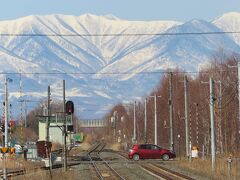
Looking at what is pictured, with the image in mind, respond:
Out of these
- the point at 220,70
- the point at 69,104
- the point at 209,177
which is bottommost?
the point at 209,177

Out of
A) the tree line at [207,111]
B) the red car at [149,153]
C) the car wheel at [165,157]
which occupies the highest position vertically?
the tree line at [207,111]

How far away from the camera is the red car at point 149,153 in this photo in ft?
205

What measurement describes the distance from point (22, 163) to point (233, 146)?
3525 centimetres

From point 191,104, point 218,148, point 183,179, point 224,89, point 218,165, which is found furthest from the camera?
point 191,104

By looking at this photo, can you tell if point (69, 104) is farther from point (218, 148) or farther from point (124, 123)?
point (124, 123)

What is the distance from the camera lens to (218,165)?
139 ft

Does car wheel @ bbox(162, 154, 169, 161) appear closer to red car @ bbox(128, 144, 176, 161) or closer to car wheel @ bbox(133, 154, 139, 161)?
red car @ bbox(128, 144, 176, 161)

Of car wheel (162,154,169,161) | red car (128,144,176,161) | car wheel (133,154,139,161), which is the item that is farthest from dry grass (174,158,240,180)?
car wheel (133,154,139,161)

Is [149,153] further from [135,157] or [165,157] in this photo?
[165,157]

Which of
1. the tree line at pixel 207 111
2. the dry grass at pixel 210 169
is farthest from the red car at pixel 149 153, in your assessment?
the dry grass at pixel 210 169

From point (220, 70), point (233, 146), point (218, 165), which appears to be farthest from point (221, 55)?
point (218, 165)

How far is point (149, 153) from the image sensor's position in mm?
63438

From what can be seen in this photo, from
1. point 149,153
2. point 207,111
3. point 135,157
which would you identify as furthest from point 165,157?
point 207,111

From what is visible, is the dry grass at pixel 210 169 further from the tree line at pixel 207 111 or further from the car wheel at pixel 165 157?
the tree line at pixel 207 111
